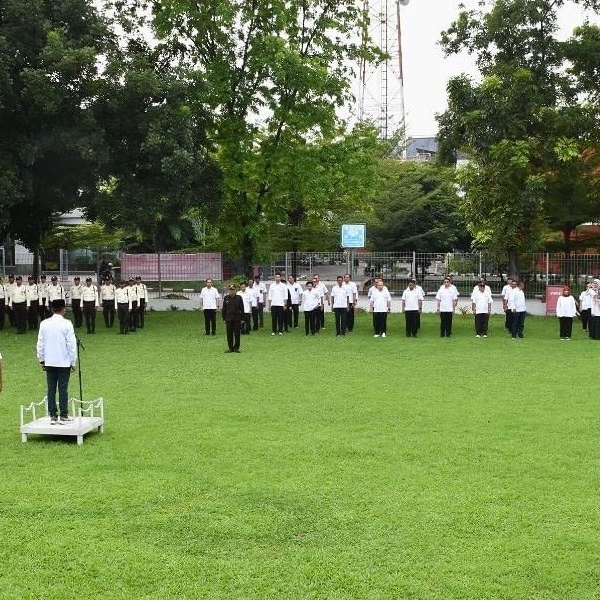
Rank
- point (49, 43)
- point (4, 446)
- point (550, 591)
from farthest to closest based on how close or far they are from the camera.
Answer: point (49, 43), point (4, 446), point (550, 591)

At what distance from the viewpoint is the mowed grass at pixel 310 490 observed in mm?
6035

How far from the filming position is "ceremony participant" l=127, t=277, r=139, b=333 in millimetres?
23844

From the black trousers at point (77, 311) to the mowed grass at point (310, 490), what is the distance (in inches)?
377

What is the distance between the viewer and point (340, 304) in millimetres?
23219

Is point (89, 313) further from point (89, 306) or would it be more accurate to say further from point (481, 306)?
point (481, 306)

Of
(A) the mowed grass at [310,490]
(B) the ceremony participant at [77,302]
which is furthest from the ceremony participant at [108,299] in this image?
(A) the mowed grass at [310,490]

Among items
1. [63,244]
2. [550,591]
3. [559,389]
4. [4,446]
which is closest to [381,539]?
[550,591]

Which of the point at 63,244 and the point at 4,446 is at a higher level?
the point at 63,244

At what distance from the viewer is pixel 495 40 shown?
91.1ft

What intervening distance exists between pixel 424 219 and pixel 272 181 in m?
13.8

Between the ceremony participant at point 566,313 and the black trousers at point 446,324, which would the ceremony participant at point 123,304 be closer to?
the black trousers at point 446,324

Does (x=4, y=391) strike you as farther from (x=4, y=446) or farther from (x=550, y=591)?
(x=550, y=591)

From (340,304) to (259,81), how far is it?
9.98m

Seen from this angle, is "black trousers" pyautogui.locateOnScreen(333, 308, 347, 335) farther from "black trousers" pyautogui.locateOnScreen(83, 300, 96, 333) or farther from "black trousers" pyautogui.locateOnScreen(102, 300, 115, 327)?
"black trousers" pyautogui.locateOnScreen(83, 300, 96, 333)
